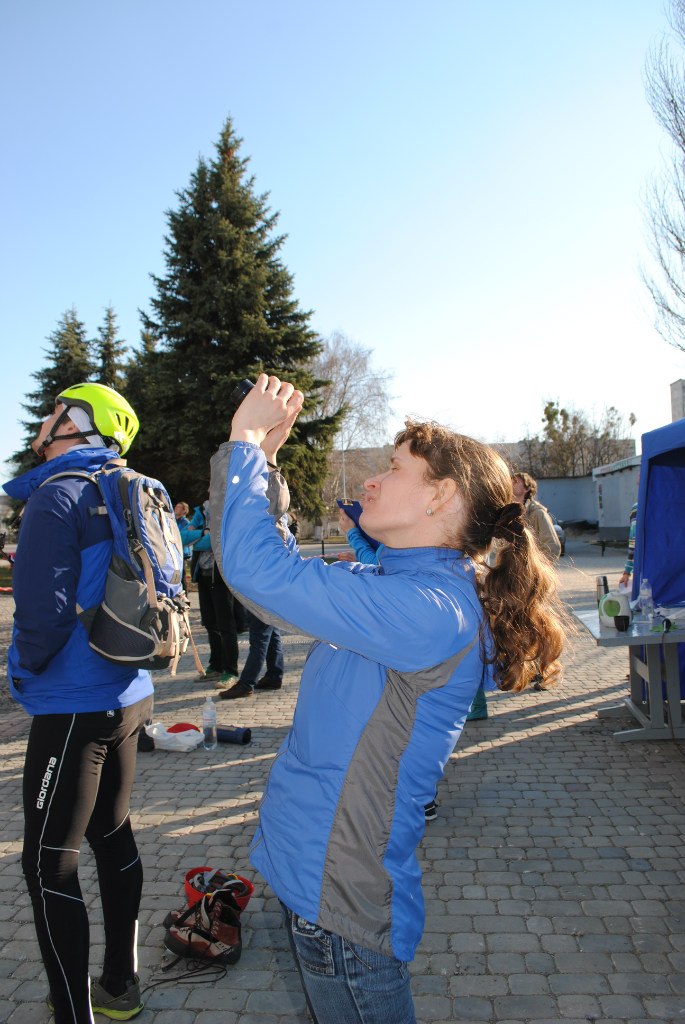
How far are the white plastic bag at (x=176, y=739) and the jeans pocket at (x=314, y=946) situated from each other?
175 inches

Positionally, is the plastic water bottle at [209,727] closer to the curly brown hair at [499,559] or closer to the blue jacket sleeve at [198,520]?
the blue jacket sleeve at [198,520]

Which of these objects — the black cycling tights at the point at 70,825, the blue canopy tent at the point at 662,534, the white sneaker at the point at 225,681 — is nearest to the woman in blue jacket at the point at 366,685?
the black cycling tights at the point at 70,825

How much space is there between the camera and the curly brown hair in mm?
1669

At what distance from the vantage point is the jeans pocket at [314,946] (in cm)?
150

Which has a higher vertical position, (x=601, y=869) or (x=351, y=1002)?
(x=351, y=1002)

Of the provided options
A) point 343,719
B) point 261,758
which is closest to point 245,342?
point 261,758

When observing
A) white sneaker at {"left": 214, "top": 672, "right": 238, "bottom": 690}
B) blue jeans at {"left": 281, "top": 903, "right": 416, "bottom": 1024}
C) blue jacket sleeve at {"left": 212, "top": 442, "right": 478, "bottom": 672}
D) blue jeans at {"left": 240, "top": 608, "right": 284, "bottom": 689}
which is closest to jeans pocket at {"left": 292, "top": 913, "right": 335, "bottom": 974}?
blue jeans at {"left": 281, "top": 903, "right": 416, "bottom": 1024}

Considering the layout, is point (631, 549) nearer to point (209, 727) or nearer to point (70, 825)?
point (209, 727)

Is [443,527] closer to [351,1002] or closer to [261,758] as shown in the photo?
[351,1002]

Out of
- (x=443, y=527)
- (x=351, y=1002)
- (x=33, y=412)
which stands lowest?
(x=351, y=1002)

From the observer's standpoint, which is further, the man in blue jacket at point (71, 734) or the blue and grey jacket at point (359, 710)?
the man in blue jacket at point (71, 734)

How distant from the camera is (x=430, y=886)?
12.0ft

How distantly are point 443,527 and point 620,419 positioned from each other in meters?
53.3

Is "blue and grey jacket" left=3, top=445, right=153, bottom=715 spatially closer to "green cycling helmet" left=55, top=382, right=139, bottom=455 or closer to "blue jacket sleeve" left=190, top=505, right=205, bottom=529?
"green cycling helmet" left=55, top=382, right=139, bottom=455
